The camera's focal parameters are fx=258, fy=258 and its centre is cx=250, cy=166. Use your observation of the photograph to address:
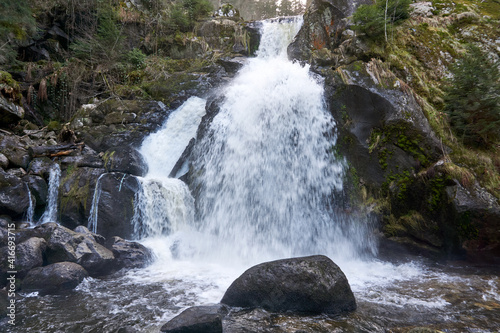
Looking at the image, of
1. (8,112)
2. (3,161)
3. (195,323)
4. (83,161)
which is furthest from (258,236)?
(8,112)

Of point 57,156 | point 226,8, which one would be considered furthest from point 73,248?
point 226,8

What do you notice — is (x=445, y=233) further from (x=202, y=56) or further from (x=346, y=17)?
(x=202, y=56)

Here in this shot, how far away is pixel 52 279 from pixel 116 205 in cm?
300

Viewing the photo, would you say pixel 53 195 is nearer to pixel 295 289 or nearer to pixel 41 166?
pixel 41 166

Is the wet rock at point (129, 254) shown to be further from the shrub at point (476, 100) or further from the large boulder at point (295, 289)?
the shrub at point (476, 100)

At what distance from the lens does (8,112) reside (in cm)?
951

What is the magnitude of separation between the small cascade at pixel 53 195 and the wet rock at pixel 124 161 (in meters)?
1.42

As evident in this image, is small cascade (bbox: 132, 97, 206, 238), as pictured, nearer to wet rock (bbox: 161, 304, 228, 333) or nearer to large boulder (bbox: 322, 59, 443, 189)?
wet rock (bbox: 161, 304, 228, 333)

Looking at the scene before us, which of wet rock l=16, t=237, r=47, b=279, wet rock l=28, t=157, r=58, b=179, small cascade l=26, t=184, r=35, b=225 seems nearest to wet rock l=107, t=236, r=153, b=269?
wet rock l=16, t=237, r=47, b=279

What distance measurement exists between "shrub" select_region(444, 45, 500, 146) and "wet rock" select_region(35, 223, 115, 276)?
32.4 feet

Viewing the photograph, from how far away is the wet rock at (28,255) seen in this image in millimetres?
5359

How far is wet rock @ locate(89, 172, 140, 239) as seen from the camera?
7770 mm

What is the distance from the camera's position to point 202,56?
1650 cm

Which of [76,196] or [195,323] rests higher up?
[76,196]
